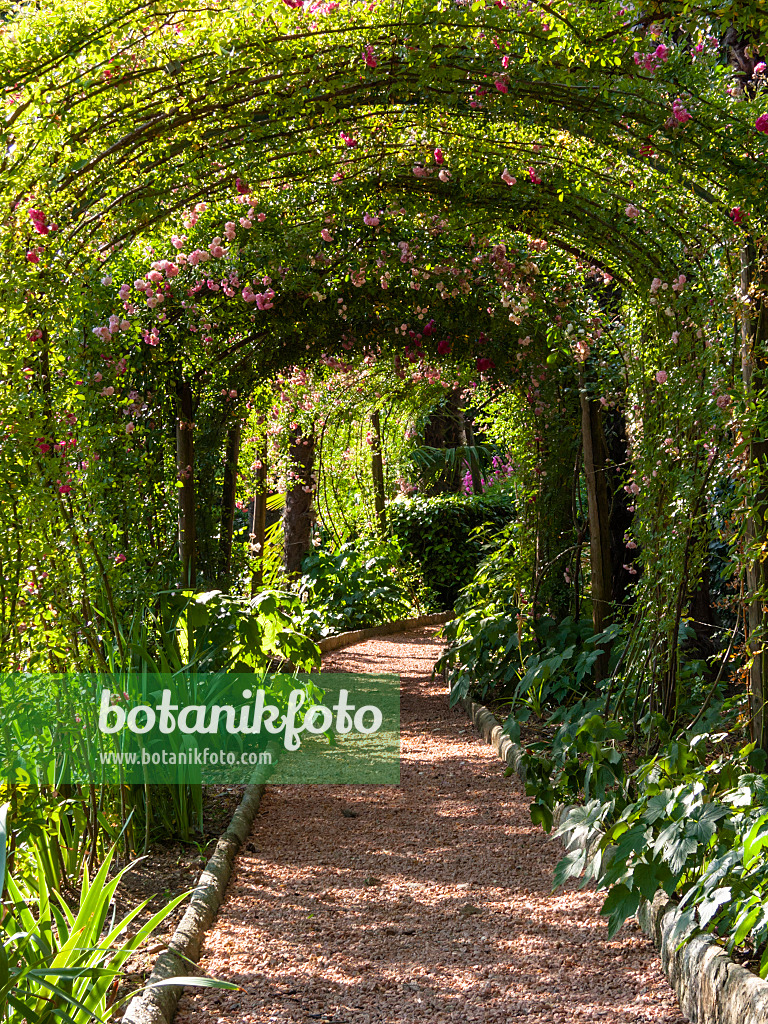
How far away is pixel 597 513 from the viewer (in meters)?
4.90

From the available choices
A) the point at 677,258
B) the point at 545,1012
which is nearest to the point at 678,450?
the point at 677,258

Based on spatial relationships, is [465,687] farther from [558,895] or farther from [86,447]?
[86,447]

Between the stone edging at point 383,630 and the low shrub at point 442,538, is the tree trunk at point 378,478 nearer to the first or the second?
the low shrub at point 442,538

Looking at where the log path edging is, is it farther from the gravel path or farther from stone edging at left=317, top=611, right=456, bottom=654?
stone edging at left=317, top=611, right=456, bottom=654

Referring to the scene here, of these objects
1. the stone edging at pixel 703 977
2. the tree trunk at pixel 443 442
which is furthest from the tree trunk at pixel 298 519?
the stone edging at pixel 703 977

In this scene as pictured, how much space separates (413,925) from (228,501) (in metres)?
3.27

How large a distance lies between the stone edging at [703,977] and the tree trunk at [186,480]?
311cm

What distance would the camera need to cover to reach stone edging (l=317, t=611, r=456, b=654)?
7.60 meters

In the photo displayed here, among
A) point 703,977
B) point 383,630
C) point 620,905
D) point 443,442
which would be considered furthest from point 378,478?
point 703,977

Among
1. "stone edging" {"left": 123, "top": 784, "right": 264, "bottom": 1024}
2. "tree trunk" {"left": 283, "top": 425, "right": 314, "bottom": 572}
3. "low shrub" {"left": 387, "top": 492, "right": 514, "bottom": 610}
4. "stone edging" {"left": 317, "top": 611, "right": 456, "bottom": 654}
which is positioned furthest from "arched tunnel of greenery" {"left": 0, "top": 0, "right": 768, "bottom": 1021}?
"low shrub" {"left": 387, "top": 492, "right": 514, "bottom": 610}

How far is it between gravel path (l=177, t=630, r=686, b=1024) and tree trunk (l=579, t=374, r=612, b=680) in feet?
→ 3.78

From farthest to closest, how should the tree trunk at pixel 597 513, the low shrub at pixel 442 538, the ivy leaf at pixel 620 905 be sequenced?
the low shrub at pixel 442 538, the tree trunk at pixel 597 513, the ivy leaf at pixel 620 905

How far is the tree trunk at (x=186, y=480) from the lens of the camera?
4.95 metres

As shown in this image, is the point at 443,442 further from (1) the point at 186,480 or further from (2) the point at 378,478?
(1) the point at 186,480
